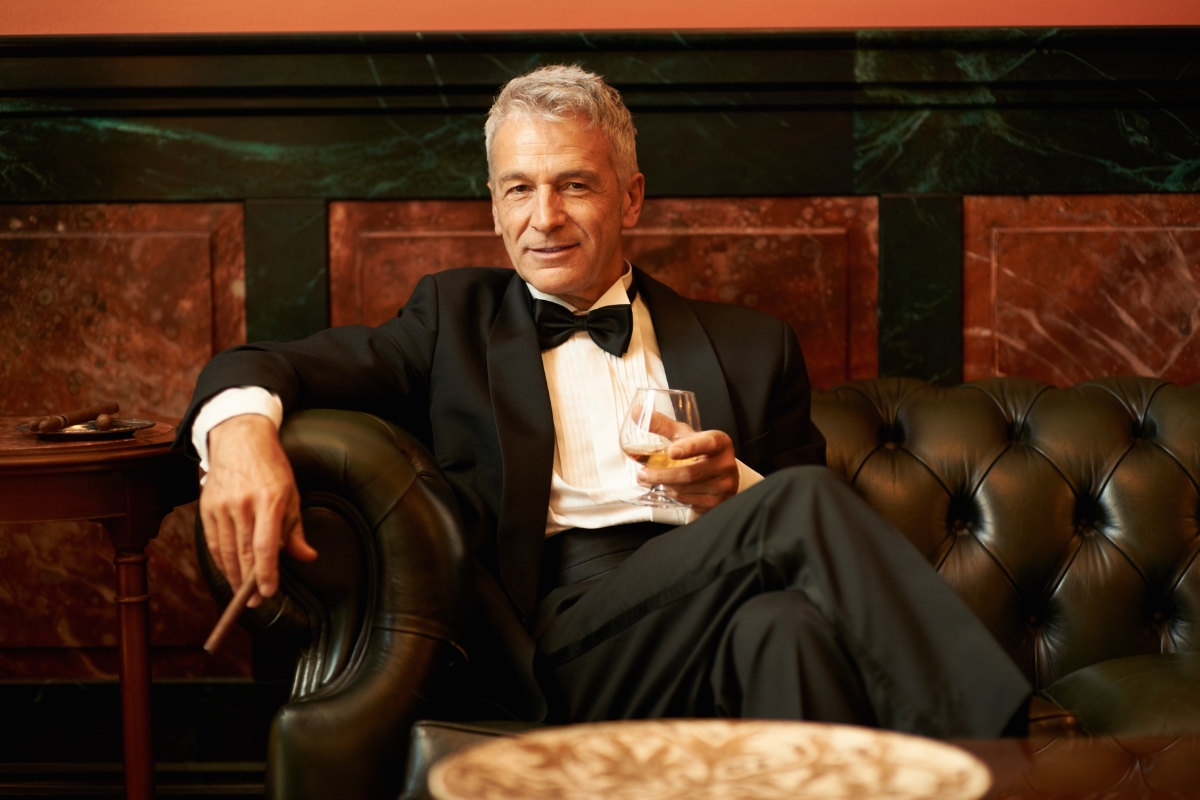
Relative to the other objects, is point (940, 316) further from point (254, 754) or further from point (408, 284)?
point (254, 754)

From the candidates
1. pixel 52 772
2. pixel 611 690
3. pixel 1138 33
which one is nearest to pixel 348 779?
pixel 611 690

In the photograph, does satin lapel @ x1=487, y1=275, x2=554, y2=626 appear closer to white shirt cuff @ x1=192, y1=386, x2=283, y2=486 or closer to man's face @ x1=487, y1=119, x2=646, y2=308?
man's face @ x1=487, y1=119, x2=646, y2=308

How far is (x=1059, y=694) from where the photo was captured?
190 cm

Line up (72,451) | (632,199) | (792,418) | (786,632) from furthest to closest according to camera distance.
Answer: (632,199) → (792,418) → (72,451) → (786,632)

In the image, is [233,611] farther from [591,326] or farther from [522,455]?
[591,326]

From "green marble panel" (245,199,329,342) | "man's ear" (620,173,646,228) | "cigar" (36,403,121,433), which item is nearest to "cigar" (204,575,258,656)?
"cigar" (36,403,121,433)

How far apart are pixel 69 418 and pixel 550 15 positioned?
145 centimetres

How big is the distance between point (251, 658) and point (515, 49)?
5.33ft

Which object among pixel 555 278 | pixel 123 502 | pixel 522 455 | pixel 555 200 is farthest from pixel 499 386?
pixel 123 502

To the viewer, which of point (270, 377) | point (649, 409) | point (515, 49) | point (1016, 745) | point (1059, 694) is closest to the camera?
point (1016, 745)

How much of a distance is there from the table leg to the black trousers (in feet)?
2.60

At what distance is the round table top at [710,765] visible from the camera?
34.2 inches

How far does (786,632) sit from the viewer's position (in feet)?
4.27

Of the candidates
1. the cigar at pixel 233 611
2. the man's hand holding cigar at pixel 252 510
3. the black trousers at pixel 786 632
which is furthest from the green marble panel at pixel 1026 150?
the cigar at pixel 233 611
